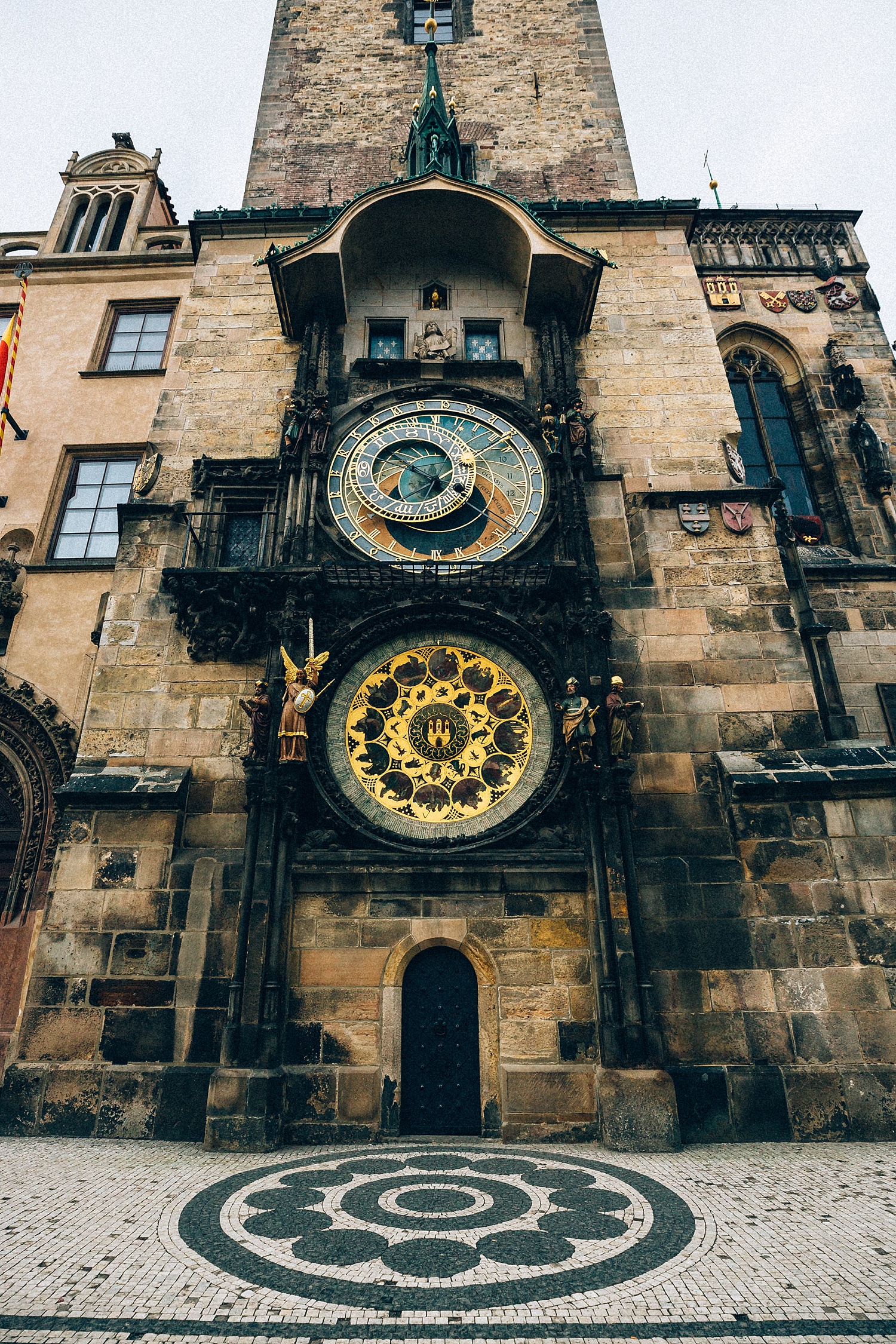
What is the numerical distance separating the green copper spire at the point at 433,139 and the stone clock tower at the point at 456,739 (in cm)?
64

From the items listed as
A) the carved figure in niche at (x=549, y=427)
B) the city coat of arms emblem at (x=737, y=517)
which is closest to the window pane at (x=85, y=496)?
the carved figure in niche at (x=549, y=427)

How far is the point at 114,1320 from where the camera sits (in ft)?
11.5

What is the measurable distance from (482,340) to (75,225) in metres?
10.9

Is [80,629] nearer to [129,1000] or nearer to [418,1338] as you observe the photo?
[129,1000]

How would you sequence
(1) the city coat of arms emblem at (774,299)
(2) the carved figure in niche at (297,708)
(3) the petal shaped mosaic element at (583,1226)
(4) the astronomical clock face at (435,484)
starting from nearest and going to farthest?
(3) the petal shaped mosaic element at (583,1226) < (2) the carved figure in niche at (297,708) < (4) the astronomical clock face at (435,484) < (1) the city coat of arms emblem at (774,299)

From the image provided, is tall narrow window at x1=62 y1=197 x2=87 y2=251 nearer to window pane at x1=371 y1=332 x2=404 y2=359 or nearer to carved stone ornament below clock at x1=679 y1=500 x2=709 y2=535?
window pane at x1=371 y1=332 x2=404 y2=359

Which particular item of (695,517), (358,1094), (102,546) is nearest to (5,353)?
(102,546)

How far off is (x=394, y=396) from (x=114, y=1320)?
33.9 ft

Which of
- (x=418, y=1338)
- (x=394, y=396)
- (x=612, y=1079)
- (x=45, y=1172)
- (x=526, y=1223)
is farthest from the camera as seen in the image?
(x=394, y=396)

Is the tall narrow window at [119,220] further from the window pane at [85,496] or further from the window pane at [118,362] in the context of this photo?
the window pane at [85,496]

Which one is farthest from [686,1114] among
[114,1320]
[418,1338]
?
[114,1320]

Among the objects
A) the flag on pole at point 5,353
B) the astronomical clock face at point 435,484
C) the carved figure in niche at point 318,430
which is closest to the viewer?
the astronomical clock face at point 435,484

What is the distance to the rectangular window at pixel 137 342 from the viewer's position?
46.2 ft

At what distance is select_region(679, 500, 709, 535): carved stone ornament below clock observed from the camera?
10.1m
